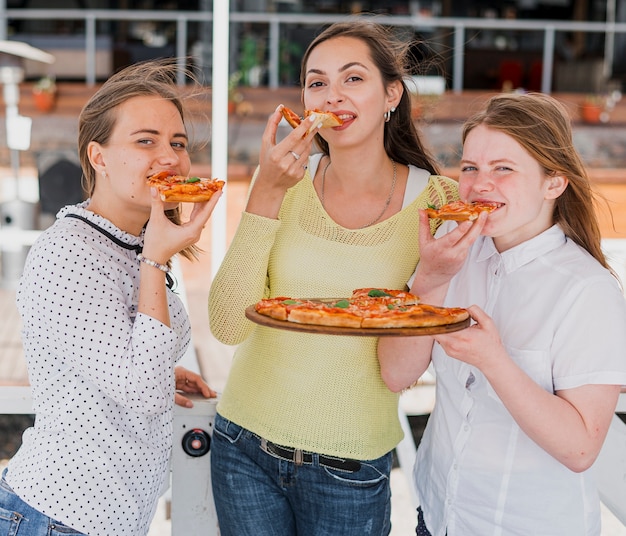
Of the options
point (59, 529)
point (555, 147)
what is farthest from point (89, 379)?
point (555, 147)

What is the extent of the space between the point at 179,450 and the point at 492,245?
Answer: 1030 mm

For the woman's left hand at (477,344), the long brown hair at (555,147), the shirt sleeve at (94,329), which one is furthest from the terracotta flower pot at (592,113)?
the shirt sleeve at (94,329)

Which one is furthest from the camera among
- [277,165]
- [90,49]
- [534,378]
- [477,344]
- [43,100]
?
[90,49]

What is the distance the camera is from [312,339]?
2.09 m

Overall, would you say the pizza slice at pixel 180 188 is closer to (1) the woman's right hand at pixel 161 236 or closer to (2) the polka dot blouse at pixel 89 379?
(1) the woman's right hand at pixel 161 236

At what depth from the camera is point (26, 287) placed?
1.75 meters

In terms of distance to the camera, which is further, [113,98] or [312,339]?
[312,339]

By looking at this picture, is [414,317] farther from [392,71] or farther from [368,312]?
[392,71]

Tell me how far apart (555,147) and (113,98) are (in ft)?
3.14

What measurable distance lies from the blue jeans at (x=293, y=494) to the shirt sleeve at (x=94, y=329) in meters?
0.43

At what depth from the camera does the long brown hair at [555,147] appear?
1.83 metres

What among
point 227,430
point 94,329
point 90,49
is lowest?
point 227,430

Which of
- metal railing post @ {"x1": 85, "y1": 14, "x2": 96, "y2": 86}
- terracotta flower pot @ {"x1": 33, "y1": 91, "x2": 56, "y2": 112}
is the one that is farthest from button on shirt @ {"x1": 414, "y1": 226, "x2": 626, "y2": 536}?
metal railing post @ {"x1": 85, "y1": 14, "x2": 96, "y2": 86}

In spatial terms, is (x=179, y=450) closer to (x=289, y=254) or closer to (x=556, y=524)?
(x=289, y=254)
